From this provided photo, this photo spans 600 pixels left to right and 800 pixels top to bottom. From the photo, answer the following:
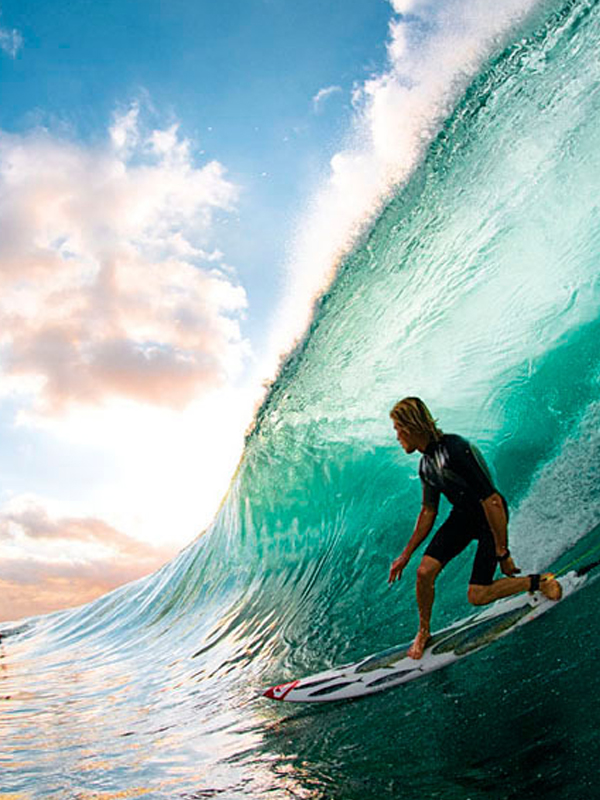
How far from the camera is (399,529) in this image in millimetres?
5859

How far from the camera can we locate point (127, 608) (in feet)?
34.3

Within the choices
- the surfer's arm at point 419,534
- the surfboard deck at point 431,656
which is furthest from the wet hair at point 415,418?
the surfboard deck at point 431,656

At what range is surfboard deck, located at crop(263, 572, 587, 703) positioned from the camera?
315 cm

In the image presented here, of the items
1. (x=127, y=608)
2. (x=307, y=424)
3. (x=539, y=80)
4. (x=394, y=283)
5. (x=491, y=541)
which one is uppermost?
(x=539, y=80)

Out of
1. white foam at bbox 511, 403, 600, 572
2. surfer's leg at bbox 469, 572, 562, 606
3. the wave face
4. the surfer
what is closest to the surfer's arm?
the surfer

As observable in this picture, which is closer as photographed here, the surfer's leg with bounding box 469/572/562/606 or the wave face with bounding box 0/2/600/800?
the wave face with bounding box 0/2/600/800

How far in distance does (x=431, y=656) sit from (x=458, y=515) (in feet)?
2.60

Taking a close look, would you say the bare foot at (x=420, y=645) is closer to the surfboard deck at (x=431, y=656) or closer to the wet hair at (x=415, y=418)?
the surfboard deck at (x=431, y=656)

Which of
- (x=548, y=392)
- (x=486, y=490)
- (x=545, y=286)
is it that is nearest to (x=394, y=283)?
(x=545, y=286)

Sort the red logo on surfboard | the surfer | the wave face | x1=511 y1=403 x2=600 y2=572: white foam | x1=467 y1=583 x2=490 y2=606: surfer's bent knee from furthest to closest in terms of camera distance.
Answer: x1=511 y1=403 x2=600 y2=572: white foam → the red logo on surfboard → x1=467 y1=583 x2=490 y2=606: surfer's bent knee → the surfer → the wave face

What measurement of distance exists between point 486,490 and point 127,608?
9.03 meters

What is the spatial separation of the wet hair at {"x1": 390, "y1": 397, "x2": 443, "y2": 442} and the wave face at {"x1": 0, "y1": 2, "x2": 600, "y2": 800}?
1134mm

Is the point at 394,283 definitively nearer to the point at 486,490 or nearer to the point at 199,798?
the point at 486,490

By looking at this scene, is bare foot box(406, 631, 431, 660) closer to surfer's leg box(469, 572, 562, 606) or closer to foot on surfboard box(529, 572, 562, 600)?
surfer's leg box(469, 572, 562, 606)
